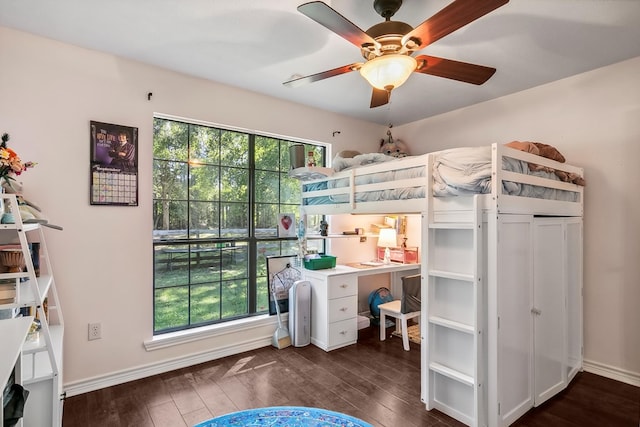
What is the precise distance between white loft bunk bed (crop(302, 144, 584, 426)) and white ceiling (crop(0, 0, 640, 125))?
85 centimetres

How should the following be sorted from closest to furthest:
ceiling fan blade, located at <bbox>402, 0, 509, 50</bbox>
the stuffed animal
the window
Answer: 1. ceiling fan blade, located at <bbox>402, 0, 509, 50</bbox>
2. the window
3. the stuffed animal

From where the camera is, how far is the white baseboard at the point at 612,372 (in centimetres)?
262

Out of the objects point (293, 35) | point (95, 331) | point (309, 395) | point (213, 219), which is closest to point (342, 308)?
point (309, 395)

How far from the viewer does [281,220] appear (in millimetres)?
3639

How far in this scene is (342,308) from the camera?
3375mm

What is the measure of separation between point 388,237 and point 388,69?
2.63 meters

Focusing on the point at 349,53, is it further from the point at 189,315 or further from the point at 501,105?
the point at 189,315

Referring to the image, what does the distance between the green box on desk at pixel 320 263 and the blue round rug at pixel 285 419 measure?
1.48 meters

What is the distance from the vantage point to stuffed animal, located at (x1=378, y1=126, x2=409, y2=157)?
14.0ft

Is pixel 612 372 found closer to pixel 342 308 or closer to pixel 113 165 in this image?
pixel 342 308

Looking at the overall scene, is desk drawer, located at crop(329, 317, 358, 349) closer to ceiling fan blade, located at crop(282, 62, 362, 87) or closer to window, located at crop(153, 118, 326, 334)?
window, located at crop(153, 118, 326, 334)

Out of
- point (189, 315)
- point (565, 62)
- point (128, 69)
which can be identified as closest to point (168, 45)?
point (128, 69)

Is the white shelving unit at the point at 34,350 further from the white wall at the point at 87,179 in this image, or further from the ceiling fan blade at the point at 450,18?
the ceiling fan blade at the point at 450,18

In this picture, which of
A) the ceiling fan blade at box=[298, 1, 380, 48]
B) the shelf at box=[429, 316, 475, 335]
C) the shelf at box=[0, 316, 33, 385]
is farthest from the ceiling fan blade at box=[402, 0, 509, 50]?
the shelf at box=[0, 316, 33, 385]
